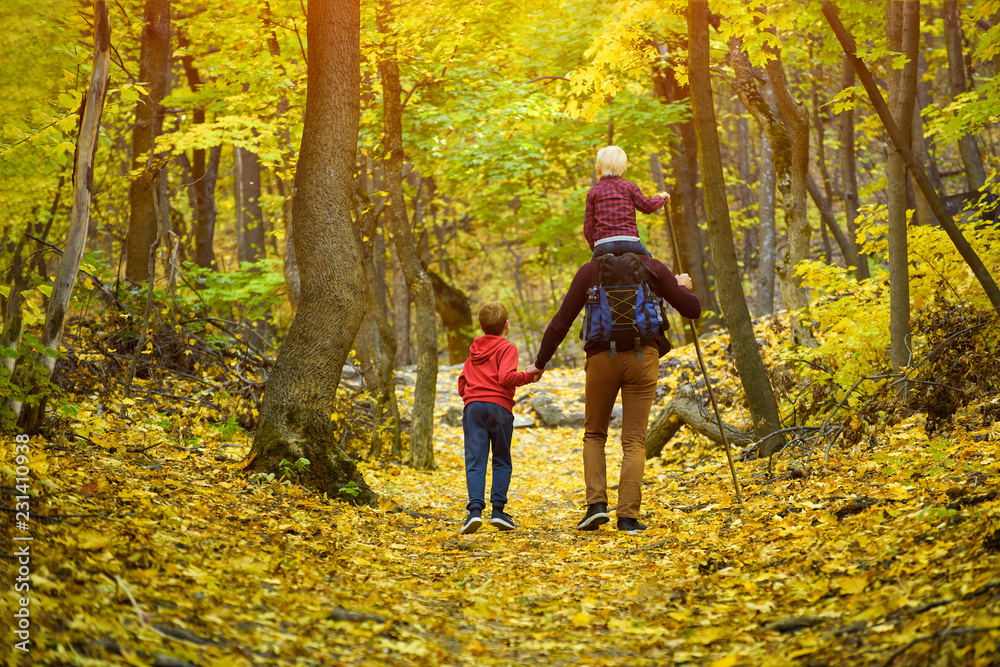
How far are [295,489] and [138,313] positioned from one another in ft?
17.1

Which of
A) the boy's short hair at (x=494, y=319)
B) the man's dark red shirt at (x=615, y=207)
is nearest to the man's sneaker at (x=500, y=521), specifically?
the boy's short hair at (x=494, y=319)

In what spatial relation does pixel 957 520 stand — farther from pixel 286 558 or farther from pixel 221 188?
pixel 221 188

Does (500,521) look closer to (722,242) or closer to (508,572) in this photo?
(508,572)

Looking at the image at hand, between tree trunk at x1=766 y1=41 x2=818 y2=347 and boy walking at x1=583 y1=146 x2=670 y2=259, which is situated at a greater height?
tree trunk at x1=766 y1=41 x2=818 y2=347

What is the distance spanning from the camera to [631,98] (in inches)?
640

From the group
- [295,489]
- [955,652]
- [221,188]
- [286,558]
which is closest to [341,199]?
[295,489]

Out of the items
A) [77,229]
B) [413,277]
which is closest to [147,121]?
[413,277]

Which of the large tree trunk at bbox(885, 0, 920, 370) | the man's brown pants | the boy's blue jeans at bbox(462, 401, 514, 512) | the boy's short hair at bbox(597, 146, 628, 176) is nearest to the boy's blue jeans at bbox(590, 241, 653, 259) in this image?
the boy's short hair at bbox(597, 146, 628, 176)

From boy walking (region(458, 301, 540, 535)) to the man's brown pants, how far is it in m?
0.54

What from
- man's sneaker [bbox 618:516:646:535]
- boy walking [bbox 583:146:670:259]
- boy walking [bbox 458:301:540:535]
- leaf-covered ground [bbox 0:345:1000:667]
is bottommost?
man's sneaker [bbox 618:516:646:535]

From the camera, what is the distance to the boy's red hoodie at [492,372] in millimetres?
5586

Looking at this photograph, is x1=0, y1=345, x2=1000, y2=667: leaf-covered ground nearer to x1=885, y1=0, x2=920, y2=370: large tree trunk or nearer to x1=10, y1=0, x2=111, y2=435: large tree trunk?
x1=10, y1=0, x2=111, y2=435: large tree trunk

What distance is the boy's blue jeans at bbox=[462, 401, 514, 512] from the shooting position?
5598 mm

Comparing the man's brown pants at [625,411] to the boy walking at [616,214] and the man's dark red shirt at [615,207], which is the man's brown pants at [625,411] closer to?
the boy walking at [616,214]
